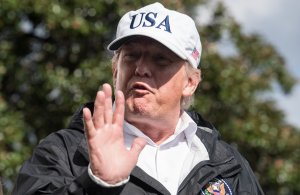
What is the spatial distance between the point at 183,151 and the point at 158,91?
28 centimetres

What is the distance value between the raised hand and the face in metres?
0.39

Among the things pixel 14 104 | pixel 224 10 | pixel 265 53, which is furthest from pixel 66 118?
pixel 265 53

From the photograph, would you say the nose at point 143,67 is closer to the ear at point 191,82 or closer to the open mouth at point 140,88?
the open mouth at point 140,88

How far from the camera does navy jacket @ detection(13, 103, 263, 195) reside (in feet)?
9.24

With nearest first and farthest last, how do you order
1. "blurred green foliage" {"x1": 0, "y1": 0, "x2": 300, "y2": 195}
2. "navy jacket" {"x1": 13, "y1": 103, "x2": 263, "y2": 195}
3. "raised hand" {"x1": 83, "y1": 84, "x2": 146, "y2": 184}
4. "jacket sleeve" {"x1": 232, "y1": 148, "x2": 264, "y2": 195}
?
"raised hand" {"x1": 83, "y1": 84, "x2": 146, "y2": 184} < "navy jacket" {"x1": 13, "y1": 103, "x2": 263, "y2": 195} < "jacket sleeve" {"x1": 232, "y1": 148, "x2": 264, "y2": 195} < "blurred green foliage" {"x1": 0, "y1": 0, "x2": 300, "y2": 195}

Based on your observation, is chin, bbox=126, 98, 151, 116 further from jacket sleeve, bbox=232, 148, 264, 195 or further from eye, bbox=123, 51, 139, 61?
jacket sleeve, bbox=232, 148, 264, 195

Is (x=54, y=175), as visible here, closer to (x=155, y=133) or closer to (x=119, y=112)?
(x=119, y=112)

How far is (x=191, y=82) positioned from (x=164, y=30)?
0.31m

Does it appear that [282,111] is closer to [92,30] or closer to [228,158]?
[92,30]

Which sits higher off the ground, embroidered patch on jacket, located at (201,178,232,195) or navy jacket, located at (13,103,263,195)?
navy jacket, located at (13,103,263,195)

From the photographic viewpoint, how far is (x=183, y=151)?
3332mm

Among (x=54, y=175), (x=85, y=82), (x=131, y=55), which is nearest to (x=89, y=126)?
(x=54, y=175)

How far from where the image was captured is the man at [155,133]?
2.94 m

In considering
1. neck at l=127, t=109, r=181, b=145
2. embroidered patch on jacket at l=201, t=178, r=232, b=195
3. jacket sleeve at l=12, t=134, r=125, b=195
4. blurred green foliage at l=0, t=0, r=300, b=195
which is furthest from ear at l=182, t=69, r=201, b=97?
blurred green foliage at l=0, t=0, r=300, b=195
